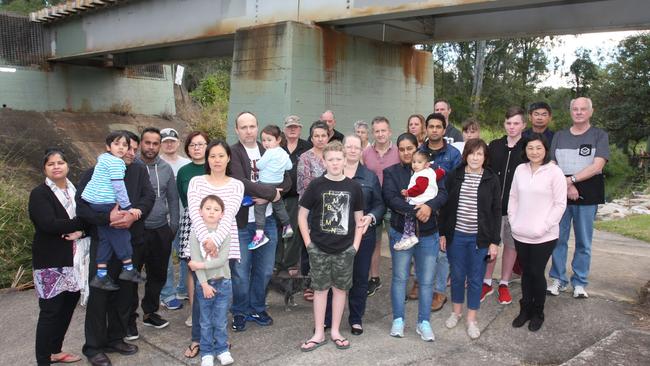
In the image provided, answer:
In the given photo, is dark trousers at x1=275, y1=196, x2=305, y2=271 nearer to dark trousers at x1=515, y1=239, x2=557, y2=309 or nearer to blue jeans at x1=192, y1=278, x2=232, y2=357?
blue jeans at x1=192, y1=278, x2=232, y2=357

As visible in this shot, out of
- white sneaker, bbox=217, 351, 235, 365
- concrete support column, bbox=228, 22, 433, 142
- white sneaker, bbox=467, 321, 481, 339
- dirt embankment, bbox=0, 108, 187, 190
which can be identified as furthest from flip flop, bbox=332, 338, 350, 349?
dirt embankment, bbox=0, 108, 187, 190

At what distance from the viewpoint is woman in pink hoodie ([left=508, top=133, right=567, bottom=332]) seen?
420 cm

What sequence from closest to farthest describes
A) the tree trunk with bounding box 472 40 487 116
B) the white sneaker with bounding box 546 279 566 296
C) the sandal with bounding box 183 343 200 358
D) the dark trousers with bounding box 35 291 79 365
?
the dark trousers with bounding box 35 291 79 365 < the sandal with bounding box 183 343 200 358 < the white sneaker with bounding box 546 279 566 296 < the tree trunk with bounding box 472 40 487 116

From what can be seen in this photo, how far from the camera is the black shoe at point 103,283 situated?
3740 millimetres

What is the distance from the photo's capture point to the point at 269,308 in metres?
5.07

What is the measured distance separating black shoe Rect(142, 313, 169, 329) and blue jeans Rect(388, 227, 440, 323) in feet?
6.96

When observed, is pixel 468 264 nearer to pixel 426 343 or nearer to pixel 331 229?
pixel 426 343

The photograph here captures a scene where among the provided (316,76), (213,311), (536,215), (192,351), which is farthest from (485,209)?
(316,76)

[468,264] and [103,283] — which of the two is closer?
[103,283]

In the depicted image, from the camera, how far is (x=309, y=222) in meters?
4.14

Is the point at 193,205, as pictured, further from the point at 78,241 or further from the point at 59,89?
the point at 59,89

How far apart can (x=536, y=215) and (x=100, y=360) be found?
3.71m

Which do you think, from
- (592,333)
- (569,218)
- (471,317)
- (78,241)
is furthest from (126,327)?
(569,218)

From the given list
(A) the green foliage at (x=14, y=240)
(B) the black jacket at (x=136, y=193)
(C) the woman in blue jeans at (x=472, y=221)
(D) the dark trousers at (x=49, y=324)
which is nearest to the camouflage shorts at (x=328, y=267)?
(C) the woman in blue jeans at (x=472, y=221)
